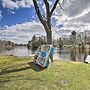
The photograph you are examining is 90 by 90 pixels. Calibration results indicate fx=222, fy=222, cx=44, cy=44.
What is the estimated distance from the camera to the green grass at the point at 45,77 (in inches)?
282

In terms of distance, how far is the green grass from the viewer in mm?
7164

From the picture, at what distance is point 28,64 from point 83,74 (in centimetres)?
280

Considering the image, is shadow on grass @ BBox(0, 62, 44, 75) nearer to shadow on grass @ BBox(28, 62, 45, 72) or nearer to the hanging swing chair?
shadow on grass @ BBox(28, 62, 45, 72)

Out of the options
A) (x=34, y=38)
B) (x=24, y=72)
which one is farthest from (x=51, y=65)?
(x=34, y=38)

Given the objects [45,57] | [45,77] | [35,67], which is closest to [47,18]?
[45,57]

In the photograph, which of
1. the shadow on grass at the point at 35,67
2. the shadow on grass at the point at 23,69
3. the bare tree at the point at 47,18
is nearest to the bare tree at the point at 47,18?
the bare tree at the point at 47,18

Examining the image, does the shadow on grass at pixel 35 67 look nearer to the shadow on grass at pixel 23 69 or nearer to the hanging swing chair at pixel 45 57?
the shadow on grass at pixel 23 69

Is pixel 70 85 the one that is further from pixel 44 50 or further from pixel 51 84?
pixel 44 50

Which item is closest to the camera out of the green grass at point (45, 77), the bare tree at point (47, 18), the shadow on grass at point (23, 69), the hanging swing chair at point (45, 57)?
the green grass at point (45, 77)

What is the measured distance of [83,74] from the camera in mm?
8773

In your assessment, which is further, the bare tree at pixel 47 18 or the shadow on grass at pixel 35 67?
the bare tree at pixel 47 18

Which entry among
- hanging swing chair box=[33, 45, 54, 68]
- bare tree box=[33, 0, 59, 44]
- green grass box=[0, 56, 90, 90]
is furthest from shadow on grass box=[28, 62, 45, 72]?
bare tree box=[33, 0, 59, 44]

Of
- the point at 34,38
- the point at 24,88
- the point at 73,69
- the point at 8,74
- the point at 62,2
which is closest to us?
the point at 24,88

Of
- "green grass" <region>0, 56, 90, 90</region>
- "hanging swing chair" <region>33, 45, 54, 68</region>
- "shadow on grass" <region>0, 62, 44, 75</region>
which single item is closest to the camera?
"green grass" <region>0, 56, 90, 90</region>
